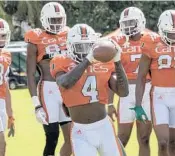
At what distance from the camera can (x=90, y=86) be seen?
592cm

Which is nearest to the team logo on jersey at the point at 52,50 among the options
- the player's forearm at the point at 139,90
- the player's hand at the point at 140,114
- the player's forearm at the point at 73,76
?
the player's forearm at the point at 139,90

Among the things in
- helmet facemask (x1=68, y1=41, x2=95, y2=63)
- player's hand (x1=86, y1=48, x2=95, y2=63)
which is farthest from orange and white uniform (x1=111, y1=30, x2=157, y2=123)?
player's hand (x1=86, y1=48, x2=95, y2=63)

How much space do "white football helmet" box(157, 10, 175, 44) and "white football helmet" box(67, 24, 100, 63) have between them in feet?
3.77

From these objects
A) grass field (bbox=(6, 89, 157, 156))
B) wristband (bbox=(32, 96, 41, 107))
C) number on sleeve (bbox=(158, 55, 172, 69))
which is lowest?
grass field (bbox=(6, 89, 157, 156))

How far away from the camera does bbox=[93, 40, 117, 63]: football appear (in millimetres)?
5445

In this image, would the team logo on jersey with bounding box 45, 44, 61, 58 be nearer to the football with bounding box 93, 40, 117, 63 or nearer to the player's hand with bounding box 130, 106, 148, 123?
the player's hand with bounding box 130, 106, 148, 123

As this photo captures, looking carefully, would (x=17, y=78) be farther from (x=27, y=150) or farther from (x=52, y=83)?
(x=52, y=83)

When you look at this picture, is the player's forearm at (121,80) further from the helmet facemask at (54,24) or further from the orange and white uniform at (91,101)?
the helmet facemask at (54,24)

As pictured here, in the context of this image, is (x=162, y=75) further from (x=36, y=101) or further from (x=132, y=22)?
(x=36, y=101)

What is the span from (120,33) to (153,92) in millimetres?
1315

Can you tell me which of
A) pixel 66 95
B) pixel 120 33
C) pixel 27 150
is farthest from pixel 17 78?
pixel 66 95

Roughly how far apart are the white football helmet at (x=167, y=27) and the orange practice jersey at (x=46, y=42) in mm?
1472

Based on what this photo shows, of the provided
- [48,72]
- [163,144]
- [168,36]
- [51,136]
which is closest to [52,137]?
[51,136]

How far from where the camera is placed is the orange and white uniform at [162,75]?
22.5ft
